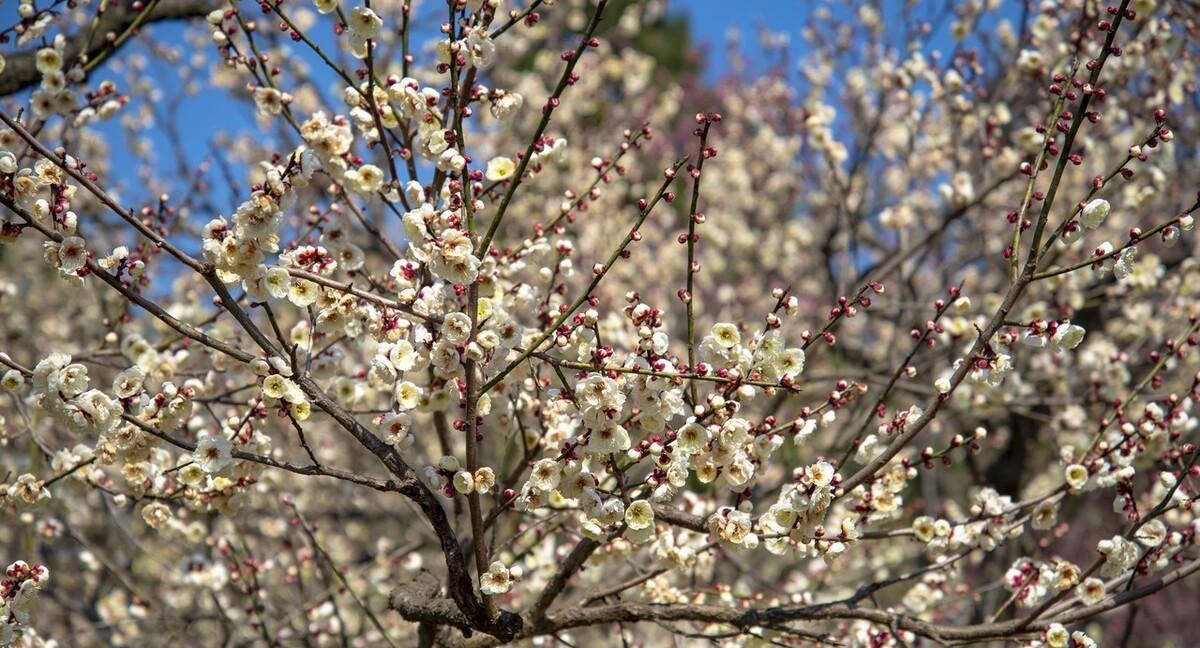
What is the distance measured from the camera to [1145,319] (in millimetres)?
5652

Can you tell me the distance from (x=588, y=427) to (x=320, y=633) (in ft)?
9.22

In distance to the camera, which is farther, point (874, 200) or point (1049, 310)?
point (874, 200)

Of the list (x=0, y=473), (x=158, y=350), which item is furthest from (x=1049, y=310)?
(x=0, y=473)

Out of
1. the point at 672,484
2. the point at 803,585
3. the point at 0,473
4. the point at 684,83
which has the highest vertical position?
the point at 684,83

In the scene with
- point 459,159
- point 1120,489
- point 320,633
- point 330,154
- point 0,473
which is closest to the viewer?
point 459,159

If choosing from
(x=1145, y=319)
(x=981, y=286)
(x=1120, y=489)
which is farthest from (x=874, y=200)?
(x=1120, y=489)

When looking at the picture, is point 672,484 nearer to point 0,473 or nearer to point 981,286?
point 0,473

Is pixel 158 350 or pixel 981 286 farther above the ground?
pixel 981 286

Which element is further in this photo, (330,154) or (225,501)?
(225,501)

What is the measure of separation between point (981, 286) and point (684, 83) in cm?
1213

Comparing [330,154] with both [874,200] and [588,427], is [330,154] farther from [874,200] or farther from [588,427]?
[874,200]

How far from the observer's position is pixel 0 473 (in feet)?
13.5

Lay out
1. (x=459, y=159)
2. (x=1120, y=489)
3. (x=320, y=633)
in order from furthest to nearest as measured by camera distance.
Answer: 1. (x=320, y=633)
2. (x=1120, y=489)
3. (x=459, y=159)

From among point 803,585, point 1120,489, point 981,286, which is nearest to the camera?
point 1120,489
